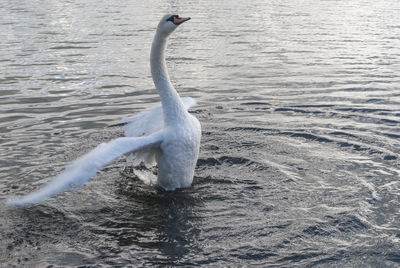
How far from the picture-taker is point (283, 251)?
6.46 meters

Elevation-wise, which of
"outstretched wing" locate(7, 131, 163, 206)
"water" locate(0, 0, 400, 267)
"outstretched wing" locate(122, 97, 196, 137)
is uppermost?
"outstretched wing" locate(7, 131, 163, 206)

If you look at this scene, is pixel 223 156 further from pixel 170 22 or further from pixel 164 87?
pixel 170 22

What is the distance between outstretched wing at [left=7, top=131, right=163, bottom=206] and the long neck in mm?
1000

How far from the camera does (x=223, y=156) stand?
31.1 feet

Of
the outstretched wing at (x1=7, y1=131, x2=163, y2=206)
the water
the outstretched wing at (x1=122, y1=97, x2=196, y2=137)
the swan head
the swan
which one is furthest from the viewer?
the outstretched wing at (x1=122, y1=97, x2=196, y2=137)

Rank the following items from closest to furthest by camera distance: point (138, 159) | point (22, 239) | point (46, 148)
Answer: point (22, 239)
point (138, 159)
point (46, 148)

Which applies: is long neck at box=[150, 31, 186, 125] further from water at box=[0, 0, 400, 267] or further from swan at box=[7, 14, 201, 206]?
water at box=[0, 0, 400, 267]

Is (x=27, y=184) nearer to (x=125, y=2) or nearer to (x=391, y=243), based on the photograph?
(x=391, y=243)

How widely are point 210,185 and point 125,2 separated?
34980mm

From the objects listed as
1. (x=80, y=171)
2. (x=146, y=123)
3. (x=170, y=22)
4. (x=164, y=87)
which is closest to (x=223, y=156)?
(x=146, y=123)

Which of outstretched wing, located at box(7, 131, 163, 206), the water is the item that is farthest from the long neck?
the water

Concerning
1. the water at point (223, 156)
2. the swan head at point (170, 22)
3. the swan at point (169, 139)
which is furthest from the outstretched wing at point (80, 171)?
the swan head at point (170, 22)

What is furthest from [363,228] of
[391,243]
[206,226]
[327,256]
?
[206,226]

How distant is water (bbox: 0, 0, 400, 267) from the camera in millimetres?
6648
